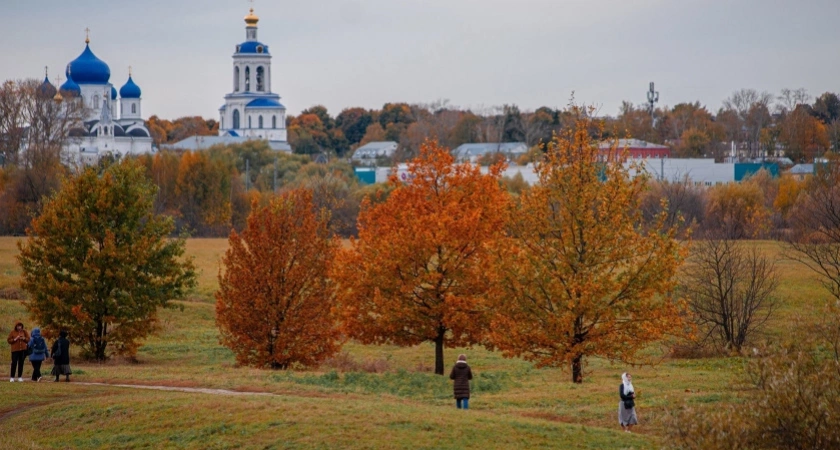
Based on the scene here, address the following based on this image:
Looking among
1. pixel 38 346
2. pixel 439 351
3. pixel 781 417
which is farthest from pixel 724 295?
pixel 781 417

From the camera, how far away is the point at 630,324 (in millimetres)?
27469

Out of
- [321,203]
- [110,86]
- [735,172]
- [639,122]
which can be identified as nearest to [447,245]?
[321,203]

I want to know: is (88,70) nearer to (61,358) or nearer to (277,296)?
(277,296)

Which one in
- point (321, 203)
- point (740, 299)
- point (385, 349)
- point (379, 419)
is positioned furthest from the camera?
point (321, 203)

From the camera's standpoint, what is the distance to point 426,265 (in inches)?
1236

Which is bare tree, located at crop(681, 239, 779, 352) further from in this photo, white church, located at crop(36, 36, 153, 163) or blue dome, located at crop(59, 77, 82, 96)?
blue dome, located at crop(59, 77, 82, 96)

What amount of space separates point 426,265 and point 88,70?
495 ft

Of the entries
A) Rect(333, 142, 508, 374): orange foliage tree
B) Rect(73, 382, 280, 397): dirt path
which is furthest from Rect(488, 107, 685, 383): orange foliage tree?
Rect(73, 382, 280, 397): dirt path

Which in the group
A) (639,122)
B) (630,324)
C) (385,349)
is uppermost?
(639,122)

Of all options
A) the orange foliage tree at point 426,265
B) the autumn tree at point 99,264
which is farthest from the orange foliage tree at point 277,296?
the autumn tree at point 99,264

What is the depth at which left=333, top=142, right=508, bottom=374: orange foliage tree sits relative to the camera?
30734 millimetres

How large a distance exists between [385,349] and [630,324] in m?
16.4

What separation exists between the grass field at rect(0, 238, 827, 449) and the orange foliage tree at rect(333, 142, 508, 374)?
1527 mm

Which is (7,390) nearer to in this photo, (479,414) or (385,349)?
(479,414)
